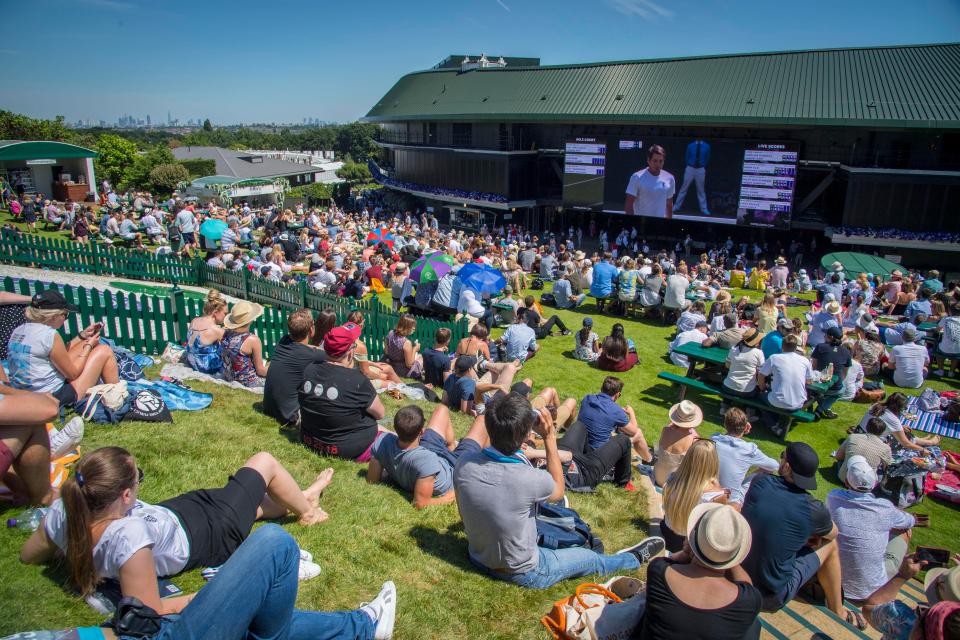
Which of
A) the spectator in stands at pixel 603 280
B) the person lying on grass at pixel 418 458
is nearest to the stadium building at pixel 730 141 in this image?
the spectator in stands at pixel 603 280

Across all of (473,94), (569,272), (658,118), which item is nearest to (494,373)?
(569,272)

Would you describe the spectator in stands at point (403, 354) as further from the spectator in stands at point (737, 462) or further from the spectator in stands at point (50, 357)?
the spectator in stands at point (737, 462)

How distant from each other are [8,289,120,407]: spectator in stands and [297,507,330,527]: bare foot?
2.53 m

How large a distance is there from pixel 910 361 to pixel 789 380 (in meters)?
4.35

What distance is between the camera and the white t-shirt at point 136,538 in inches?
124

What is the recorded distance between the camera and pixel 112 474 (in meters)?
3.12

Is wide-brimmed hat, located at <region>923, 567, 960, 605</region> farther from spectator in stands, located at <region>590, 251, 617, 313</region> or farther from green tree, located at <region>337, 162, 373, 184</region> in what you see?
green tree, located at <region>337, 162, 373, 184</region>

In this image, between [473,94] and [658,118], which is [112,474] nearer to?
[658,118]

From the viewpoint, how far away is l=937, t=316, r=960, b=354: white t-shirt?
12.3 m

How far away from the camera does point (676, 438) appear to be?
21.3 feet

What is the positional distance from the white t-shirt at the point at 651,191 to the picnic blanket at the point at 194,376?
1192 inches

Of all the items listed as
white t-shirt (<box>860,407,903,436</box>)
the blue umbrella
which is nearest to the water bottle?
white t-shirt (<box>860,407,903,436</box>)

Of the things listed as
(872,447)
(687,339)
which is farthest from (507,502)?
(687,339)

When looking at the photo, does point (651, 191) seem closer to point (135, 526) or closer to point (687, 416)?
point (687, 416)
